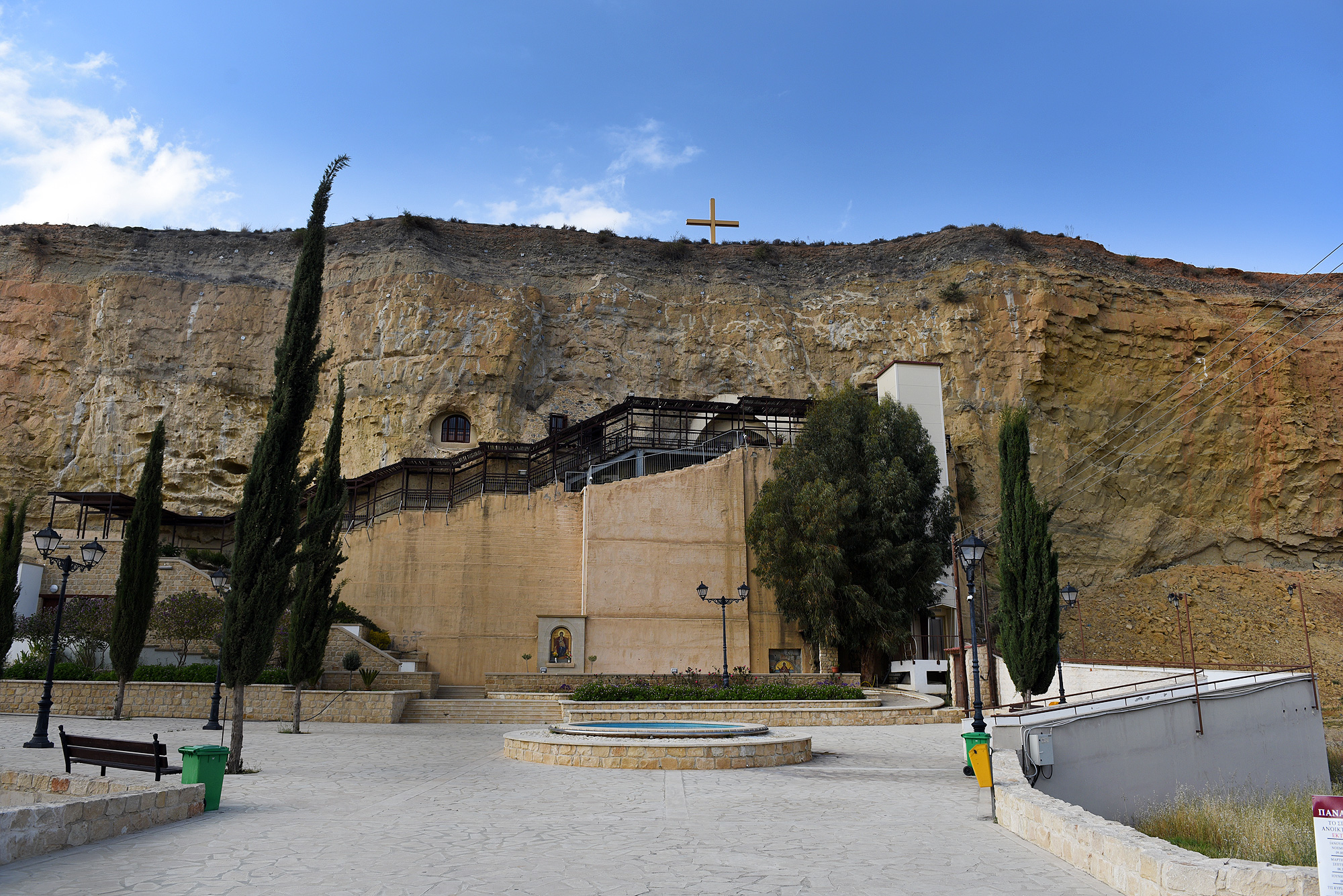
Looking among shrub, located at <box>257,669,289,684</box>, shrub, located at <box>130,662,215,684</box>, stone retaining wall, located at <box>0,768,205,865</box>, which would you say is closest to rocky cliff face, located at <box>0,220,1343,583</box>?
shrub, located at <box>257,669,289,684</box>

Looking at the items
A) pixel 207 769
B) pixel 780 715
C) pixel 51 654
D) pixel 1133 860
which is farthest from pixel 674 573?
pixel 1133 860

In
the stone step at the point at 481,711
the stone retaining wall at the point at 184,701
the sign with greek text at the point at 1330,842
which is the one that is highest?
the sign with greek text at the point at 1330,842

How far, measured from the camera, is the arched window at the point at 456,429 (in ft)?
117

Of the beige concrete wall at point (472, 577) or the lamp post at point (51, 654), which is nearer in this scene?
the lamp post at point (51, 654)

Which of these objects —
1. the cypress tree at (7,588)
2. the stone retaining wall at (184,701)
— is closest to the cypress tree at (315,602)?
the stone retaining wall at (184,701)

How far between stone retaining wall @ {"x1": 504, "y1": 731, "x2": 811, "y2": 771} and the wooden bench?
16.9ft

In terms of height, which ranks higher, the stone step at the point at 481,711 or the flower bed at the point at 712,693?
the flower bed at the point at 712,693

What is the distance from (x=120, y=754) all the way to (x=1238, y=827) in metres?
11.1

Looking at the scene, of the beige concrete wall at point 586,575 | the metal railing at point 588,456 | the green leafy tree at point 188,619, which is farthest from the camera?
the metal railing at point 588,456

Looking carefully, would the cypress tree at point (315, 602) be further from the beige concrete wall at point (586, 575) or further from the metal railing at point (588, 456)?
the metal railing at point (588, 456)

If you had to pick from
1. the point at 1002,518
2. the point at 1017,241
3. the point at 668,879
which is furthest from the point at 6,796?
the point at 1017,241

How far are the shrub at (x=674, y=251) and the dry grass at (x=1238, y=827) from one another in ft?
114

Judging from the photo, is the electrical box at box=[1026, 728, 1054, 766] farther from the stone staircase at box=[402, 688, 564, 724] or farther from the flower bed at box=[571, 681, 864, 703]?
the stone staircase at box=[402, 688, 564, 724]

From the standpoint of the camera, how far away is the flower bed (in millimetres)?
19156
